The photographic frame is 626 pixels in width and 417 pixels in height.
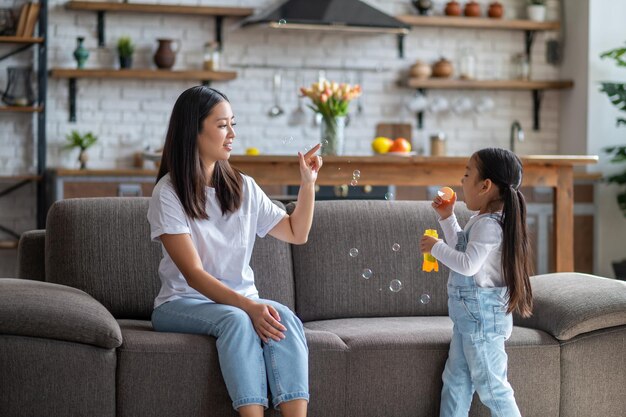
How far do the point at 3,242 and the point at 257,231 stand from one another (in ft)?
12.9

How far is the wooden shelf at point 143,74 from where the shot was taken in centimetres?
673

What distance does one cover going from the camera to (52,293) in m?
2.83

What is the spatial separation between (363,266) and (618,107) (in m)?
4.28

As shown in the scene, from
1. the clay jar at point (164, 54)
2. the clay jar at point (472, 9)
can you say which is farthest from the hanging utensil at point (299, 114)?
the clay jar at point (472, 9)

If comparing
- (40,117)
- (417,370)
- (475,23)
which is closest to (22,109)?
(40,117)

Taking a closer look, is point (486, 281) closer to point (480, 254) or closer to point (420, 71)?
point (480, 254)

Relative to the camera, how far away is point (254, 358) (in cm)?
261

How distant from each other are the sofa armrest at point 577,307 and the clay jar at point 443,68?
421 cm

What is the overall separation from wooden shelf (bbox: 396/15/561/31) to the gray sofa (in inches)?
153

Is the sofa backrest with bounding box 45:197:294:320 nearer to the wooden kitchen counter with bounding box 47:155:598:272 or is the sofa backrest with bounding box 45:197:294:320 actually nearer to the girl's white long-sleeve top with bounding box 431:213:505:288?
the girl's white long-sleeve top with bounding box 431:213:505:288

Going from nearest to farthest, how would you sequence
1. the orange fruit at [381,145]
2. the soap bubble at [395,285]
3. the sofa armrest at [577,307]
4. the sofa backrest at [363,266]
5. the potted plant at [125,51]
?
the sofa armrest at [577,307], the soap bubble at [395,285], the sofa backrest at [363,266], the orange fruit at [381,145], the potted plant at [125,51]

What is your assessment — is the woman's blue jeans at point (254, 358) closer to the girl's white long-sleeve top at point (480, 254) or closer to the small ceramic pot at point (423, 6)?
the girl's white long-sleeve top at point (480, 254)

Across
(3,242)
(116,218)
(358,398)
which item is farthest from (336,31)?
(358,398)

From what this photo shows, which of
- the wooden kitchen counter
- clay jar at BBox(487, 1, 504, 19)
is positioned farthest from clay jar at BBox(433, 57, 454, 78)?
the wooden kitchen counter
